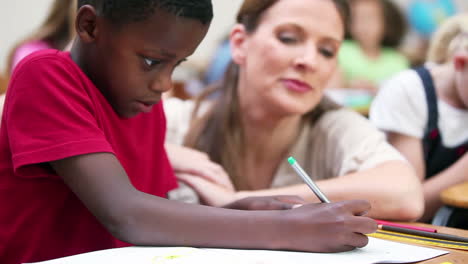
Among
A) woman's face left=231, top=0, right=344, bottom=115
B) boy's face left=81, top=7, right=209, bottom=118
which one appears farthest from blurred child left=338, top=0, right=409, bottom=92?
boy's face left=81, top=7, right=209, bottom=118

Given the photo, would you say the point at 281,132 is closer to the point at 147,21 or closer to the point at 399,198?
the point at 399,198

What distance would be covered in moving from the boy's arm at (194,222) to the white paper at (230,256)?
0.01 m

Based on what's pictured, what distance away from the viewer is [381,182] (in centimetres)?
106

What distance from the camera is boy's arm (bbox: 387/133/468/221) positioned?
1.38 meters

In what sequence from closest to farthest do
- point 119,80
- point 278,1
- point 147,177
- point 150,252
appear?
point 150,252, point 119,80, point 147,177, point 278,1

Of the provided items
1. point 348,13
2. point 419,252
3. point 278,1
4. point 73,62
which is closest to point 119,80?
point 73,62

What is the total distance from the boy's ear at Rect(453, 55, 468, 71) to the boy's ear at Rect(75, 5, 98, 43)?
3.51 ft

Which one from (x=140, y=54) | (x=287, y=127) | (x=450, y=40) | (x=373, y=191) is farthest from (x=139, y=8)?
(x=450, y=40)

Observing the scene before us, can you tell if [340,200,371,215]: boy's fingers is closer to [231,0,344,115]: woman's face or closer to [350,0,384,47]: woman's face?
[231,0,344,115]: woman's face

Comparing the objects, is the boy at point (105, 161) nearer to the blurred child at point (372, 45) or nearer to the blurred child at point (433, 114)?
the blurred child at point (433, 114)

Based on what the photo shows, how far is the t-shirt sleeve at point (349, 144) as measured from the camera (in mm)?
1188

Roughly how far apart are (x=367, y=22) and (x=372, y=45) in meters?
0.22

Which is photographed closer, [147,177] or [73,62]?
[73,62]

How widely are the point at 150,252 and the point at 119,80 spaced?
25 centimetres
